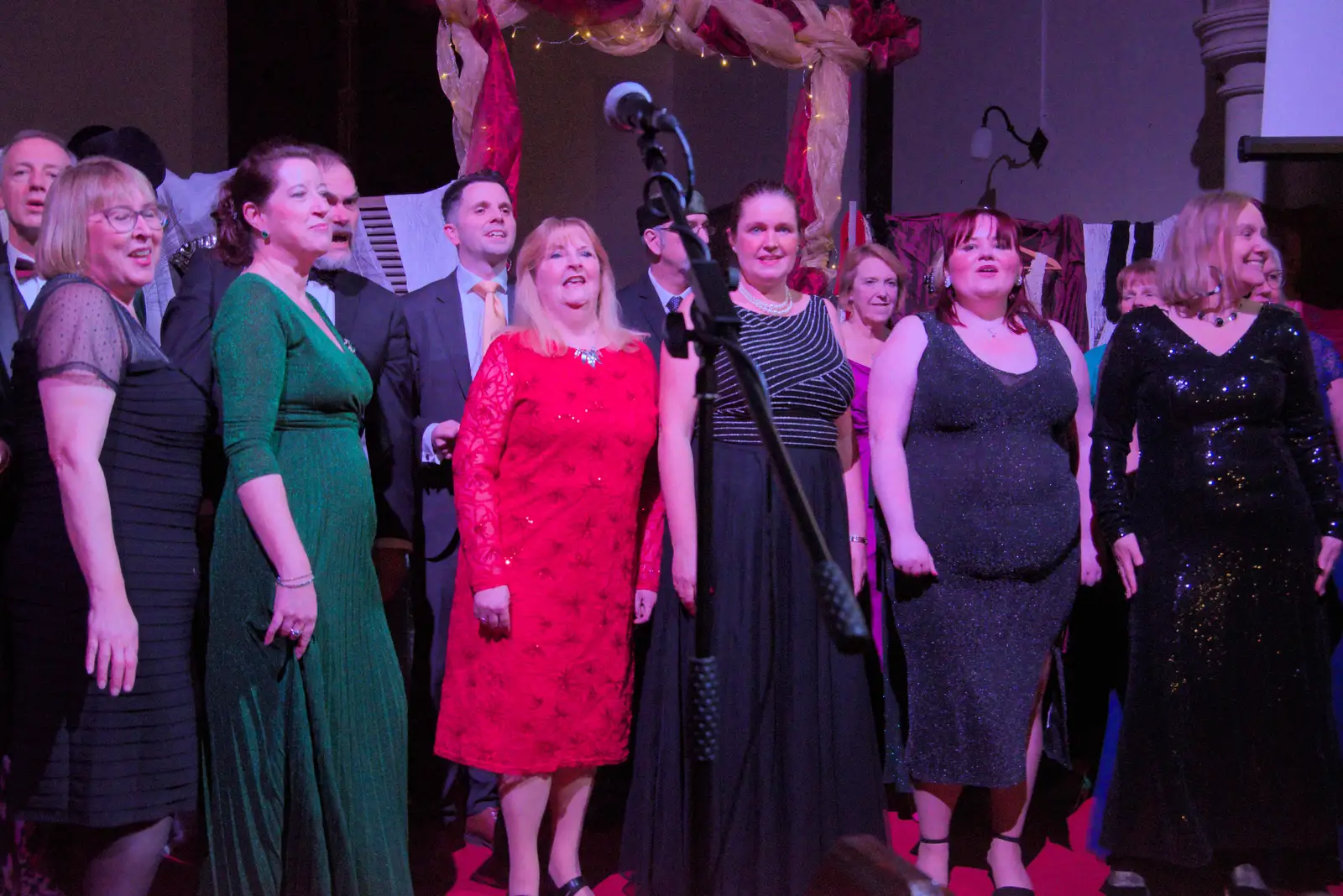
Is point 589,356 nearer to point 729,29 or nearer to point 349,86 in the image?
point 729,29

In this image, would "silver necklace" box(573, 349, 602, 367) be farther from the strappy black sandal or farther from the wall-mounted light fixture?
the wall-mounted light fixture

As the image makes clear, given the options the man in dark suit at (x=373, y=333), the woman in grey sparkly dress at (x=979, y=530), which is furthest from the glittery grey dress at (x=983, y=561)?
the man in dark suit at (x=373, y=333)

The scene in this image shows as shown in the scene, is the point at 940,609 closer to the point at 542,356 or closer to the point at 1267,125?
the point at 542,356

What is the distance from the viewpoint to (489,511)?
8.75 feet

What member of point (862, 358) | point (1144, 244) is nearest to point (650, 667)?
point (862, 358)

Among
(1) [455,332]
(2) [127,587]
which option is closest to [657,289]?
(1) [455,332]

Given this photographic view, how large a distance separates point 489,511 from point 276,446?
1.58 ft

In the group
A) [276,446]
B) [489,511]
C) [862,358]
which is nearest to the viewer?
[276,446]

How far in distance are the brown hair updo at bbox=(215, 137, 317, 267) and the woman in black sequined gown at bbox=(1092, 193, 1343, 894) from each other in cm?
203

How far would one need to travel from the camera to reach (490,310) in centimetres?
343

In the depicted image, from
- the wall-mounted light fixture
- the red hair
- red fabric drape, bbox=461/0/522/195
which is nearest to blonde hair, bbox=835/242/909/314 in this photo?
the red hair

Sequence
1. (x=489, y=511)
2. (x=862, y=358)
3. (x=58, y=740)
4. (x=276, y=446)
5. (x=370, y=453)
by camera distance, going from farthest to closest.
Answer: (x=862, y=358) → (x=370, y=453) → (x=489, y=511) → (x=276, y=446) → (x=58, y=740)

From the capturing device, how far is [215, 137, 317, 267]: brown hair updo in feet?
8.11

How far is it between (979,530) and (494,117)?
3.27 metres
